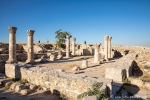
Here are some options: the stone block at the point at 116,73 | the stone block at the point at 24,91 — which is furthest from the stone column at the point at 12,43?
the stone block at the point at 116,73

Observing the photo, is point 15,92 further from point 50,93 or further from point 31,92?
point 50,93

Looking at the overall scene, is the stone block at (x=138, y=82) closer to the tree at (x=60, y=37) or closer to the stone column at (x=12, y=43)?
the stone column at (x=12, y=43)

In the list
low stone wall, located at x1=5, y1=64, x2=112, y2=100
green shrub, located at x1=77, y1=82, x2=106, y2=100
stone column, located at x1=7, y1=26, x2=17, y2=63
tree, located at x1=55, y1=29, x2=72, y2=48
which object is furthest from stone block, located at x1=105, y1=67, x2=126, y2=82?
tree, located at x1=55, y1=29, x2=72, y2=48

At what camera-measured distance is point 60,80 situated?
7.09 m

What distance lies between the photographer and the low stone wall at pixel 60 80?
6.22 metres

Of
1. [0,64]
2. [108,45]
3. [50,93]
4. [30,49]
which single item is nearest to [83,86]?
[50,93]

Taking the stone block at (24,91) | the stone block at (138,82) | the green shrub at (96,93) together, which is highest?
the green shrub at (96,93)

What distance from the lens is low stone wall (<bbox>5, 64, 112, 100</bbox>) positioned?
6.22m

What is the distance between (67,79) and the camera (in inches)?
265

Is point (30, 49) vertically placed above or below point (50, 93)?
above

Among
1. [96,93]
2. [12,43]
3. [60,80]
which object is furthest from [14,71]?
[96,93]

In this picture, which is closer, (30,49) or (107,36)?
(30,49)

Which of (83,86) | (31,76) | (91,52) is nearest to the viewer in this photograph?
(83,86)

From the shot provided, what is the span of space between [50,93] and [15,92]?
2.13 metres
